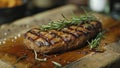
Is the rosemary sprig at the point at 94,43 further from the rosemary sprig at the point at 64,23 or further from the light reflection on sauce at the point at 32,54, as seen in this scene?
the rosemary sprig at the point at 64,23

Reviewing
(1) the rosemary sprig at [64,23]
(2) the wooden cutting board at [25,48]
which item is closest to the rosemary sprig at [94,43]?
(2) the wooden cutting board at [25,48]

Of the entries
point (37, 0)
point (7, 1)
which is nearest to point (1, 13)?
point (7, 1)

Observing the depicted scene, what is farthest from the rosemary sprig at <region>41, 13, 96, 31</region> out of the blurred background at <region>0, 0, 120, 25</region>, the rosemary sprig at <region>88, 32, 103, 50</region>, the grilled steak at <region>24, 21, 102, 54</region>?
the blurred background at <region>0, 0, 120, 25</region>

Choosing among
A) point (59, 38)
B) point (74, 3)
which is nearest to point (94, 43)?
point (59, 38)

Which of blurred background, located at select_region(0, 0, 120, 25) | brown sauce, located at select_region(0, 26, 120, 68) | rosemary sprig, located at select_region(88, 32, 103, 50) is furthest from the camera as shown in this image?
blurred background, located at select_region(0, 0, 120, 25)

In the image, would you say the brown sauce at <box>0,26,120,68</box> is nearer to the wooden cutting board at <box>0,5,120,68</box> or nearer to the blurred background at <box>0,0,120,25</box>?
the wooden cutting board at <box>0,5,120,68</box>

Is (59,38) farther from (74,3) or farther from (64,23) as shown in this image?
(74,3)
